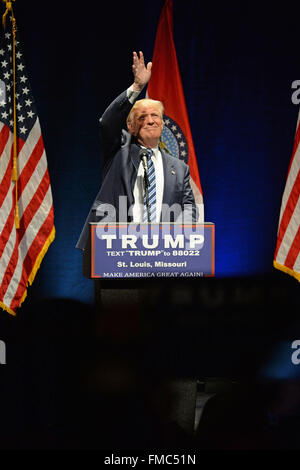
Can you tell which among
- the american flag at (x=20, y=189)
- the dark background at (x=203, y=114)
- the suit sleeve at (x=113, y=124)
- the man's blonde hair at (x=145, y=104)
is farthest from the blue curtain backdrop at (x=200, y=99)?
the man's blonde hair at (x=145, y=104)

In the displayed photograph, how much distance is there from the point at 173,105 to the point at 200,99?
0.23 meters

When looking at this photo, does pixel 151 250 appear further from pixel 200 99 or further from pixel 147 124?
pixel 200 99

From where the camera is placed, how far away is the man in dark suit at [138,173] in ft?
10.7

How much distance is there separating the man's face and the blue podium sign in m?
0.68

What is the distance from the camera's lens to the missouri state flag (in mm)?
4184

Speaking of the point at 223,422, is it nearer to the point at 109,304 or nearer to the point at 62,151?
the point at 109,304

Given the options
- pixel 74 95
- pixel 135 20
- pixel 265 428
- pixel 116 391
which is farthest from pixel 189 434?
pixel 135 20

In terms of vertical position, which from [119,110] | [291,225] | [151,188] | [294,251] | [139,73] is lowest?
[294,251]

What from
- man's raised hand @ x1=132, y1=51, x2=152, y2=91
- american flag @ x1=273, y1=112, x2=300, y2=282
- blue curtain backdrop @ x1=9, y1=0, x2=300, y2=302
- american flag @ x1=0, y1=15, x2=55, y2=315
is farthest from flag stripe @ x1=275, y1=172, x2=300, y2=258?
american flag @ x1=0, y1=15, x2=55, y2=315

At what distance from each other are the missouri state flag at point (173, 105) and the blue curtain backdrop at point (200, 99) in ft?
0.29

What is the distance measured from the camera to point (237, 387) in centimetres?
207

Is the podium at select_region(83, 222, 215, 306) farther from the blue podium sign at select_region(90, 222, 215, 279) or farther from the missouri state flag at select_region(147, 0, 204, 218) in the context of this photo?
the missouri state flag at select_region(147, 0, 204, 218)

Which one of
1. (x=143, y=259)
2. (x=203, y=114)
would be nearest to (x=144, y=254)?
(x=143, y=259)

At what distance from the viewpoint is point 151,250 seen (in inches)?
111
